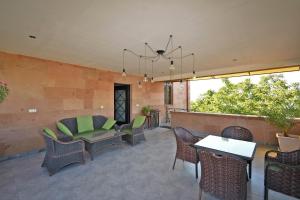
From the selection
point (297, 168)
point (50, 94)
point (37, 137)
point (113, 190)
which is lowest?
point (113, 190)

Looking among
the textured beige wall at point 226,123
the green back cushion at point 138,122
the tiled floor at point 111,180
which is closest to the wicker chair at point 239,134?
the tiled floor at point 111,180

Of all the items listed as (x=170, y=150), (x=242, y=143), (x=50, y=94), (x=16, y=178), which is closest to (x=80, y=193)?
(x=16, y=178)

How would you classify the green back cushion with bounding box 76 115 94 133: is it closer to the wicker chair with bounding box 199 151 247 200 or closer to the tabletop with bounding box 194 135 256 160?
the tabletop with bounding box 194 135 256 160

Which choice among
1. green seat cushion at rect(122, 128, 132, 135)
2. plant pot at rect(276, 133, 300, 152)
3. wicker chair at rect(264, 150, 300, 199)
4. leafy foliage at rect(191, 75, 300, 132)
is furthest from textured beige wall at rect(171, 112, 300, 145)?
wicker chair at rect(264, 150, 300, 199)

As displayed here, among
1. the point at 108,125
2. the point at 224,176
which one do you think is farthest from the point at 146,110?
the point at 224,176

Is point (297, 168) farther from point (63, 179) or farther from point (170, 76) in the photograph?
point (170, 76)

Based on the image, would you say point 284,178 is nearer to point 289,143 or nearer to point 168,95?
point 289,143

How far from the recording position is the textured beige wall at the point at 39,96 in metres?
3.87

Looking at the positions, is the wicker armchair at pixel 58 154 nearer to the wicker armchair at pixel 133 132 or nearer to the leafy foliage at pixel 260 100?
the wicker armchair at pixel 133 132

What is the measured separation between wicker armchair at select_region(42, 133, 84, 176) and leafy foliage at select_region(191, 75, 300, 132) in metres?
4.99

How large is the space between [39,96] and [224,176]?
16.3 feet

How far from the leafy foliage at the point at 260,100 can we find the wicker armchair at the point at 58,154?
16.4ft

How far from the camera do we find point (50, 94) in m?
4.58

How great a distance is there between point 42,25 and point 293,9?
12.3ft
